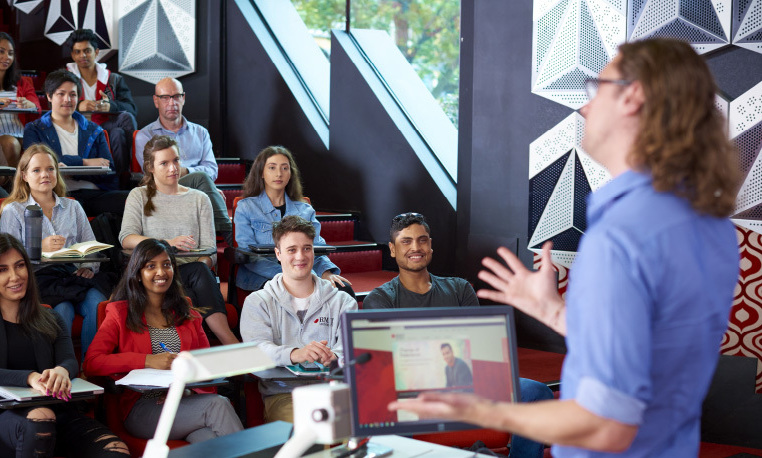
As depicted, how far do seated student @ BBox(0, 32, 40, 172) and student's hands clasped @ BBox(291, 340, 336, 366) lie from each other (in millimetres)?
2889

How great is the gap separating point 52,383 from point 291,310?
105cm

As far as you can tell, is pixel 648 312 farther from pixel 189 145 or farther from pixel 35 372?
pixel 189 145

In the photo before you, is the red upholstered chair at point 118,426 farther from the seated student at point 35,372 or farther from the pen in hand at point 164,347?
the pen in hand at point 164,347

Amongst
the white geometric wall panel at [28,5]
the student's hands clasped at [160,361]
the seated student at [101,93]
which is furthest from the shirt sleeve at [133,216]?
the white geometric wall panel at [28,5]

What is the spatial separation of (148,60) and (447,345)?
19.4 ft

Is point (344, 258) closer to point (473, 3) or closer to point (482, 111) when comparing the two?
point (482, 111)

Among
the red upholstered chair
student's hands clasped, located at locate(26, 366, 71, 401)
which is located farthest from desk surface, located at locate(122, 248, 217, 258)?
student's hands clasped, located at locate(26, 366, 71, 401)

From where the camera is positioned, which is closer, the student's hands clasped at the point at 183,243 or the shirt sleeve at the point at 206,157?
the student's hands clasped at the point at 183,243

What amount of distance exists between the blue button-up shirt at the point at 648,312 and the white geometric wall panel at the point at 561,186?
3759 mm

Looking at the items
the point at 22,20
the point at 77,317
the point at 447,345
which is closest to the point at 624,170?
the point at 447,345

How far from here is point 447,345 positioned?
2.10m

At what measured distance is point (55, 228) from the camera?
448 cm

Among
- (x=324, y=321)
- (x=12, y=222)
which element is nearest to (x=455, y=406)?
(x=324, y=321)

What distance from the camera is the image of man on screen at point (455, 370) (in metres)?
2.10
